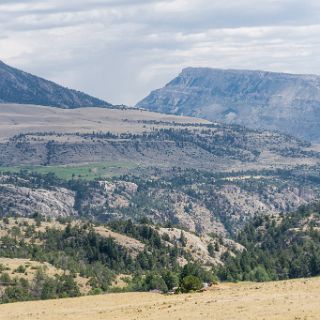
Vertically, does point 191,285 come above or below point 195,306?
below

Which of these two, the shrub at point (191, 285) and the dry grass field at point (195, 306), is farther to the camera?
the shrub at point (191, 285)

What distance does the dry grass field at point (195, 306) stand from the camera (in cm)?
7712

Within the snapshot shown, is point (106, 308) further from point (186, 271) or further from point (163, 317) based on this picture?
point (186, 271)

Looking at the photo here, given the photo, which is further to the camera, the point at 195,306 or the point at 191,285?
the point at 191,285

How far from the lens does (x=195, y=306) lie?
86125mm

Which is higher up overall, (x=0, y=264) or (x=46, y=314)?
(x=46, y=314)

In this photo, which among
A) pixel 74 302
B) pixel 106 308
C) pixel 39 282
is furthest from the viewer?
pixel 39 282

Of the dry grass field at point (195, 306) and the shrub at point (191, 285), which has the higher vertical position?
the dry grass field at point (195, 306)

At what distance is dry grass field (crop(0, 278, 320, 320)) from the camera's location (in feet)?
253

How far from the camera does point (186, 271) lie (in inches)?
5753

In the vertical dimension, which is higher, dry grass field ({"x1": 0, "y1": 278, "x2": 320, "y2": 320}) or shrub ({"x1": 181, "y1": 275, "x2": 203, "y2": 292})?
dry grass field ({"x1": 0, "y1": 278, "x2": 320, "y2": 320})

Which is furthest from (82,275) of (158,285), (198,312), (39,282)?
(198,312)

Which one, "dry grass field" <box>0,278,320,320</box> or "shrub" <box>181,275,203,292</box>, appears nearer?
"dry grass field" <box>0,278,320,320</box>

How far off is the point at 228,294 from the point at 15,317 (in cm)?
2650
